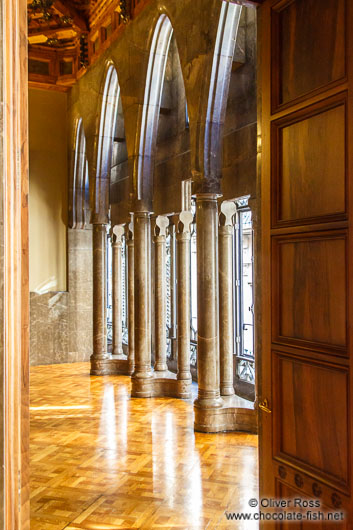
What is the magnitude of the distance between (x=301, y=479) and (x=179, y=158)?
7.39m

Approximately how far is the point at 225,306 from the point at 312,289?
17.5 ft

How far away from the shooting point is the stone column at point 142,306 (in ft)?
30.3

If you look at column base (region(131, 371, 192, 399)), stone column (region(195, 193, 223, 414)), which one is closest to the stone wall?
column base (region(131, 371, 192, 399))

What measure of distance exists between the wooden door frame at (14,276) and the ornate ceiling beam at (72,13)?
1059 centimetres

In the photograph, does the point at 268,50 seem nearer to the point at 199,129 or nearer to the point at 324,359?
the point at 324,359

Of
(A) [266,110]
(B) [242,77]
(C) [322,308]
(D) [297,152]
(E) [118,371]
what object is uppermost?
(B) [242,77]

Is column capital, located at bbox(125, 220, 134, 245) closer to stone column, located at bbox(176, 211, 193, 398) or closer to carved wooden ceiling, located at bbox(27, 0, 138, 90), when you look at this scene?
stone column, located at bbox(176, 211, 193, 398)

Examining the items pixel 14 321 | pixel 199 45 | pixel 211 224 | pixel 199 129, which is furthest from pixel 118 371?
pixel 14 321

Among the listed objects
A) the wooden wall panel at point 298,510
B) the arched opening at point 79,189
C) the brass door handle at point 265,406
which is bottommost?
the wooden wall panel at point 298,510

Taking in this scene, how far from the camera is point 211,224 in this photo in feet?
23.7

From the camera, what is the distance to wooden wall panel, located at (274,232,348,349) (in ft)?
8.05

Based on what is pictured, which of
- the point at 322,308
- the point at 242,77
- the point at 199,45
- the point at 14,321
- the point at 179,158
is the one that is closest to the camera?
the point at 14,321

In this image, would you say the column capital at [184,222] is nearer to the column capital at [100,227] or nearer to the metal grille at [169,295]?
the metal grille at [169,295]

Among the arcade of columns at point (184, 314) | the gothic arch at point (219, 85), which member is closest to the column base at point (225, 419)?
the arcade of columns at point (184, 314)
